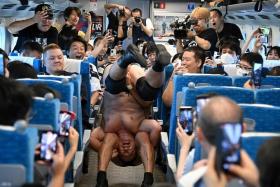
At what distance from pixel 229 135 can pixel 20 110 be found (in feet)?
3.43

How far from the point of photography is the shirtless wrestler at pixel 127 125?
14.7 feet

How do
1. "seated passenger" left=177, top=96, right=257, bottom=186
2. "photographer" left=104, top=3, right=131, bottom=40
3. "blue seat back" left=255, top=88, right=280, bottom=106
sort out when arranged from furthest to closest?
"photographer" left=104, top=3, right=131, bottom=40, "blue seat back" left=255, top=88, right=280, bottom=106, "seated passenger" left=177, top=96, right=257, bottom=186

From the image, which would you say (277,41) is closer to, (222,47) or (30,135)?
(222,47)

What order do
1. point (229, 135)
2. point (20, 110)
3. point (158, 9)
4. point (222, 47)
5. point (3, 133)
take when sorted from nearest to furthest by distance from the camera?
point (229, 135)
point (3, 133)
point (20, 110)
point (222, 47)
point (158, 9)

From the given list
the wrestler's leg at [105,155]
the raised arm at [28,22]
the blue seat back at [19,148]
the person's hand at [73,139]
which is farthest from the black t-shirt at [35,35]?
the blue seat back at [19,148]

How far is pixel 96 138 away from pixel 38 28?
3.03 m

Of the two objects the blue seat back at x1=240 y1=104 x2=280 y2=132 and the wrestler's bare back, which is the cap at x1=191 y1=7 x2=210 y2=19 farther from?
the blue seat back at x1=240 y1=104 x2=280 y2=132

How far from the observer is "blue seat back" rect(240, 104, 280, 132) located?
3.03 meters

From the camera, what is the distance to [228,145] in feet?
5.90

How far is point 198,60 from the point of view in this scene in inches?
213

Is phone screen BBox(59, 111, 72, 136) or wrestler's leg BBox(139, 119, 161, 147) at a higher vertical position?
phone screen BBox(59, 111, 72, 136)

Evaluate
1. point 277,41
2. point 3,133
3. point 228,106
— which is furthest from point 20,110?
point 277,41

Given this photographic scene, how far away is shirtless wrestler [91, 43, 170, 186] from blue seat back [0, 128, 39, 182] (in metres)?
2.23

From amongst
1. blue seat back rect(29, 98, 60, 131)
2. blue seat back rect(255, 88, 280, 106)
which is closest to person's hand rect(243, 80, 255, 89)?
blue seat back rect(255, 88, 280, 106)
